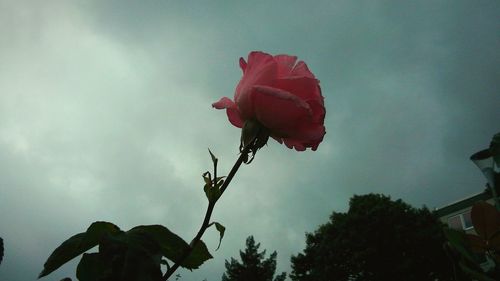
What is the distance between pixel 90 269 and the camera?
2.10ft

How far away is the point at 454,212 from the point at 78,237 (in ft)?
116

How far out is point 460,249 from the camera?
865 millimetres

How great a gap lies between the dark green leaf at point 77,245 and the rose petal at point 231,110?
459mm

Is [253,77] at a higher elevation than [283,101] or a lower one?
higher

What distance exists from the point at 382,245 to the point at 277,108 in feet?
74.0

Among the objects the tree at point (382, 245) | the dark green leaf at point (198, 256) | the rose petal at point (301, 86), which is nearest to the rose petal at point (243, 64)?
the rose petal at point (301, 86)

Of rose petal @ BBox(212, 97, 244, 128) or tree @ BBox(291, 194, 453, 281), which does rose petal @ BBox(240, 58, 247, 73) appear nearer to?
rose petal @ BBox(212, 97, 244, 128)

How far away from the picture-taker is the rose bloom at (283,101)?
91 centimetres

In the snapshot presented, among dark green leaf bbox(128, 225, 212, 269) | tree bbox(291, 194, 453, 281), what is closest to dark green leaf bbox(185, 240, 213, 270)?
dark green leaf bbox(128, 225, 212, 269)

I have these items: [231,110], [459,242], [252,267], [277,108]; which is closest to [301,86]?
[277,108]

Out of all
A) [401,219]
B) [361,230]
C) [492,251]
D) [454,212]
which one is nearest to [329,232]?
[361,230]

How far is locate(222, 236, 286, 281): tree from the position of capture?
31094mm

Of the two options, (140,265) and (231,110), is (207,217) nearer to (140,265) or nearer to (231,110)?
(140,265)

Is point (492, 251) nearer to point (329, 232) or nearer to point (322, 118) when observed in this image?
point (322, 118)
